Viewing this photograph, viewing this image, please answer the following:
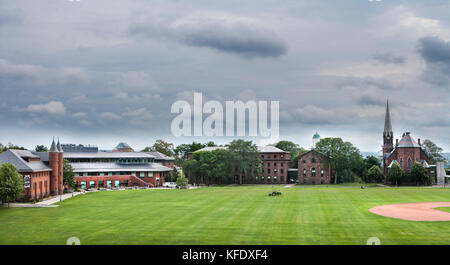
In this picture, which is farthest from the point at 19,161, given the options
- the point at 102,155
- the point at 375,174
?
the point at 375,174

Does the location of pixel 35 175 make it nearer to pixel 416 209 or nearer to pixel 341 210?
pixel 341 210

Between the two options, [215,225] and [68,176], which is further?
[68,176]

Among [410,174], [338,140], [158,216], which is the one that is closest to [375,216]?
[158,216]

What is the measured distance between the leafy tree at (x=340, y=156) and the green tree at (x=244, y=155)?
17907mm

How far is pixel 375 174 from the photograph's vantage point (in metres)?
101

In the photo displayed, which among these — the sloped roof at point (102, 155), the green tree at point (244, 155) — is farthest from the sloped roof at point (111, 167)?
the green tree at point (244, 155)

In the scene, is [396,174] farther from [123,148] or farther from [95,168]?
[123,148]

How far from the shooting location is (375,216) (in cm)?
4241

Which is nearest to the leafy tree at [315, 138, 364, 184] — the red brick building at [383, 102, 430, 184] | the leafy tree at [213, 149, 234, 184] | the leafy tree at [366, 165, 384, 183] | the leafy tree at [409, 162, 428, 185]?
the leafy tree at [366, 165, 384, 183]

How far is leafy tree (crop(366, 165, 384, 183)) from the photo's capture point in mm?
100688

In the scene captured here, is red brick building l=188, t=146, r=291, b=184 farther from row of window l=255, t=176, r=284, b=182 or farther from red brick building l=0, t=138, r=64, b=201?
red brick building l=0, t=138, r=64, b=201

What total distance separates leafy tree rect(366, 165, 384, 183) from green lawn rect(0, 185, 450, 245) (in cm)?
4851

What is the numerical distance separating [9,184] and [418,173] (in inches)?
3118
